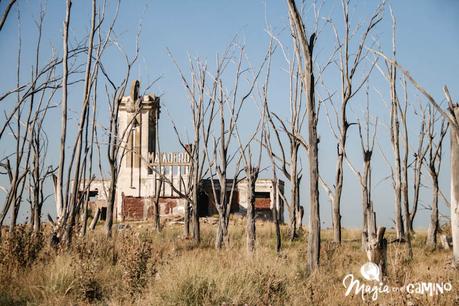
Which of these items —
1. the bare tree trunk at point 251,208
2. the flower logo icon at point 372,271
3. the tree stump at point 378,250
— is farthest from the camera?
the bare tree trunk at point 251,208

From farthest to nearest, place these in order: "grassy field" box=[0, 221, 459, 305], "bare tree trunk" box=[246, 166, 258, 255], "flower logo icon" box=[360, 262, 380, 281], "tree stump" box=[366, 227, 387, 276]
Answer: "bare tree trunk" box=[246, 166, 258, 255] < "tree stump" box=[366, 227, 387, 276] < "flower logo icon" box=[360, 262, 380, 281] < "grassy field" box=[0, 221, 459, 305]

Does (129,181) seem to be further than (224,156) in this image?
Yes

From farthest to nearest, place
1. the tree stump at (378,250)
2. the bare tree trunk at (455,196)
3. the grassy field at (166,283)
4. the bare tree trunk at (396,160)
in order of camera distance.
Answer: the bare tree trunk at (396,160)
the bare tree trunk at (455,196)
the tree stump at (378,250)
the grassy field at (166,283)

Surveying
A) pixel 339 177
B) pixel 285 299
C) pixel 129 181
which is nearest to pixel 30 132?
pixel 339 177

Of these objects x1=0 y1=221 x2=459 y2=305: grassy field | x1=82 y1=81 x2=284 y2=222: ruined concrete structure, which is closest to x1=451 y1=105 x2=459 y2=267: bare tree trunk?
x1=0 y1=221 x2=459 y2=305: grassy field

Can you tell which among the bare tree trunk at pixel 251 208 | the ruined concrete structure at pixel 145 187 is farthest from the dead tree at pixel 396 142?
the ruined concrete structure at pixel 145 187

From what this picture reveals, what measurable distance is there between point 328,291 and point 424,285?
1.18 metres

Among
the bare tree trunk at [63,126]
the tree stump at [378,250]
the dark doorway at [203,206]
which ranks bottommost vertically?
the tree stump at [378,250]

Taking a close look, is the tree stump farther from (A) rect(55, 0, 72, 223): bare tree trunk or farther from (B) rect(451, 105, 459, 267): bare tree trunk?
(A) rect(55, 0, 72, 223): bare tree trunk

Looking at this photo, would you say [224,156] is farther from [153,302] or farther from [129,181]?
[129,181]

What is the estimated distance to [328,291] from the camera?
238 inches

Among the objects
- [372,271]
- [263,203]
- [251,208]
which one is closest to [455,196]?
[372,271]

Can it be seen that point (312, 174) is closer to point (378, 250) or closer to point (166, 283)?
point (378, 250)

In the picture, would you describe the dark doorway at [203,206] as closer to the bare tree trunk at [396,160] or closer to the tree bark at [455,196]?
the bare tree trunk at [396,160]
